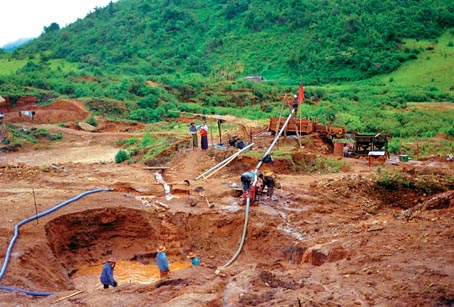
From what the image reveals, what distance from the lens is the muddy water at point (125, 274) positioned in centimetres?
1195

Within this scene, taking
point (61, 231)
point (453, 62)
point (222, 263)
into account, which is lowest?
point (222, 263)

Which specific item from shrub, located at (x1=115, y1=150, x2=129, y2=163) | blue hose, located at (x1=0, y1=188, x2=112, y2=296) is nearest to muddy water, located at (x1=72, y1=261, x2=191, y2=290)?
blue hose, located at (x1=0, y1=188, x2=112, y2=296)

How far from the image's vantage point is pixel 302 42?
5306 cm

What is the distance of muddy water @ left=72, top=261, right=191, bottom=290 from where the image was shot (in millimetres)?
11954

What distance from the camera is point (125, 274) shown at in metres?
12.4

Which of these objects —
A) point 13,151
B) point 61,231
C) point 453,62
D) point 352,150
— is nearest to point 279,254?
point 61,231

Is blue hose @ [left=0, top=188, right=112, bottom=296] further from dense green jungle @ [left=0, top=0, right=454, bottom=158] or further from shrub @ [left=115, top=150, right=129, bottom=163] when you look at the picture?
dense green jungle @ [left=0, top=0, right=454, bottom=158]

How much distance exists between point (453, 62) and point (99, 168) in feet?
110

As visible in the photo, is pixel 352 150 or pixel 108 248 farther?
pixel 352 150

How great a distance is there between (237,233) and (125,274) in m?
2.86

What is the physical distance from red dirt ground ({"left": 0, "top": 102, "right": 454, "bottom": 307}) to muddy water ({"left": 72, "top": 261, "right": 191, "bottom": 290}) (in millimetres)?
134

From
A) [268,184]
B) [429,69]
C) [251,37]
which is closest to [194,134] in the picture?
[268,184]

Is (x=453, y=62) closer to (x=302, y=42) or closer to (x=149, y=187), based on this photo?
(x=302, y=42)

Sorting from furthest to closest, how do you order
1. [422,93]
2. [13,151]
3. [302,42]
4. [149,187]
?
[302,42]
[422,93]
[13,151]
[149,187]
